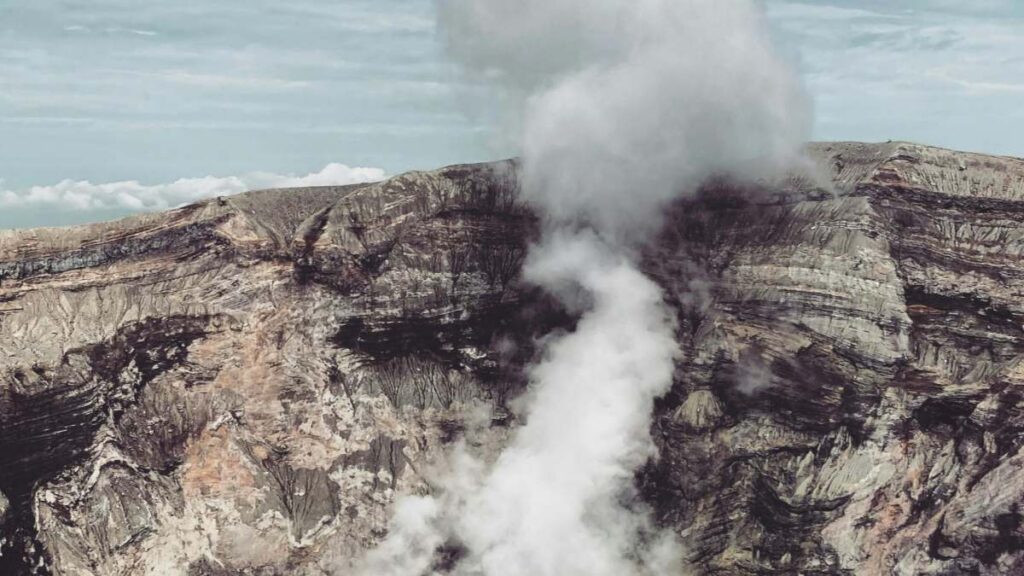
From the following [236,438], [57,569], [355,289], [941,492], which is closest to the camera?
[57,569]

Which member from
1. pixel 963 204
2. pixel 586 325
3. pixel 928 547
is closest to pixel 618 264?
pixel 586 325

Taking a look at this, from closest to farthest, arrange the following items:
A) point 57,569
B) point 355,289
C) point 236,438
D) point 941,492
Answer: point 57,569, point 941,492, point 236,438, point 355,289

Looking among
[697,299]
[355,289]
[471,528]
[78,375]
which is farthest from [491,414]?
[78,375]

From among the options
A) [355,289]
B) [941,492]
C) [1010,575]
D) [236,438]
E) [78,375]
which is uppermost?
[355,289]

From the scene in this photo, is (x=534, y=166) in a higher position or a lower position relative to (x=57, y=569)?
higher

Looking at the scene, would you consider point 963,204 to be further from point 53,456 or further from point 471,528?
point 53,456

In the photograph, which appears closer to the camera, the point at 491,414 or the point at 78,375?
the point at 78,375

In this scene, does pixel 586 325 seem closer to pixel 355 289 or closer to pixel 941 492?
pixel 355 289
